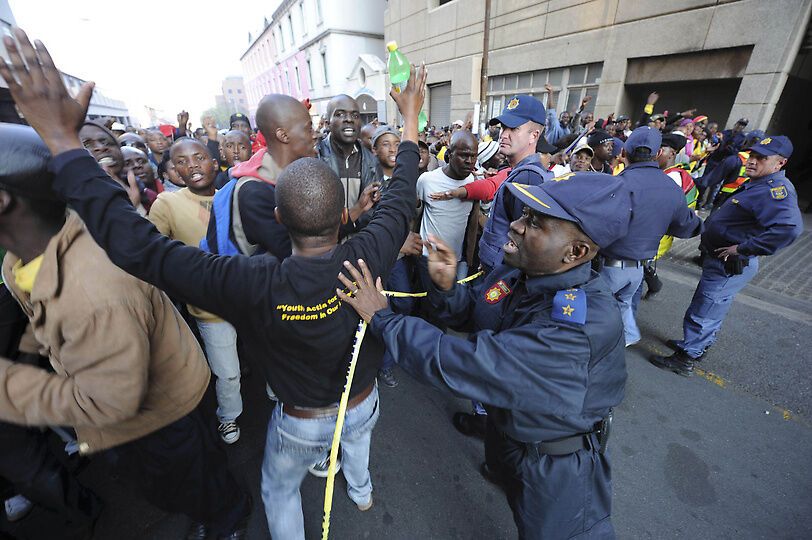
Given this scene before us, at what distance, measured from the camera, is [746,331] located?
413 cm

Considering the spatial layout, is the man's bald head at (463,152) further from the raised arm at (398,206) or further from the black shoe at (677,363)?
the black shoe at (677,363)

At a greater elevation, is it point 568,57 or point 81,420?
point 568,57

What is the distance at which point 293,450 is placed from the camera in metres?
1.60

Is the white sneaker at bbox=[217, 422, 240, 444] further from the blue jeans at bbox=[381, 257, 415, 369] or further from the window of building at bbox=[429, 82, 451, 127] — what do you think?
the window of building at bbox=[429, 82, 451, 127]

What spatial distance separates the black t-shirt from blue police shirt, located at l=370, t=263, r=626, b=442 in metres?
0.25

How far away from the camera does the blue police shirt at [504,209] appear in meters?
2.68

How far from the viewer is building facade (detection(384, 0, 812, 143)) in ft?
27.6

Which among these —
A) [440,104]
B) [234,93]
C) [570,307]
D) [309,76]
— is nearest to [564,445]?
[570,307]

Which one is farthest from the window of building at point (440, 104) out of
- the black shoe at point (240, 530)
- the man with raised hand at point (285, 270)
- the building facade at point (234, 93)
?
the building facade at point (234, 93)

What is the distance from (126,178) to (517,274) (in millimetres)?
3945

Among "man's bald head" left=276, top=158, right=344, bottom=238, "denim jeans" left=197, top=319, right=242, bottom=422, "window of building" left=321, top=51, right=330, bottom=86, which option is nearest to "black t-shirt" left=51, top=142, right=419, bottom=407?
"man's bald head" left=276, top=158, right=344, bottom=238

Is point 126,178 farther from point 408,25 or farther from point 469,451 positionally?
point 408,25

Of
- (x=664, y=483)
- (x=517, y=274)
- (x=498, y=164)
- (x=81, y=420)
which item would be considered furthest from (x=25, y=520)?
(x=498, y=164)

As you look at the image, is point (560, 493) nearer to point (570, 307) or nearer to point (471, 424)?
point (570, 307)
